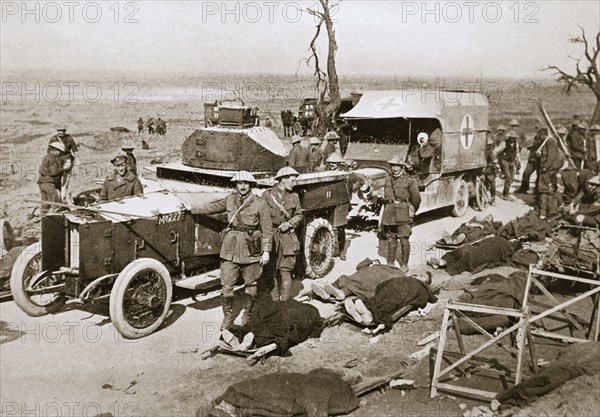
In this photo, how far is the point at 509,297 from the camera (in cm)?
824

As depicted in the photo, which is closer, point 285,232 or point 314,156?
point 285,232

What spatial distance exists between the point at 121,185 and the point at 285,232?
2.60m

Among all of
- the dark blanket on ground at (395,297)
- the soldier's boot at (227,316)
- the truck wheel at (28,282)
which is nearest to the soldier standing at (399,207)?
the dark blanket on ground at (395,297)

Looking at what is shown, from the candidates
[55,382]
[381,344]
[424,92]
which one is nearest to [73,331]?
[55,382]

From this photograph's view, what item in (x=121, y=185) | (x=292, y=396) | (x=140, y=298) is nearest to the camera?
(x=292, y=396)

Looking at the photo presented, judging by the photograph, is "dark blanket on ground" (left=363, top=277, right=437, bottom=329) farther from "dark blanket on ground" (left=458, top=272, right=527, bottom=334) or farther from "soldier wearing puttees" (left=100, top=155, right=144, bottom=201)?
"soldier wearing puttees" (left=100, top=155, right=144, bottom=201)

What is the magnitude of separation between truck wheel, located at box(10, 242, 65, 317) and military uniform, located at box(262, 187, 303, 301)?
9.39ft

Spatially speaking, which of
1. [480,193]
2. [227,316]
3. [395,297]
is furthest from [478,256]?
[480,193]

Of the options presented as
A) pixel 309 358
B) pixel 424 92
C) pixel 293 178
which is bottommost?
pixel 309 358

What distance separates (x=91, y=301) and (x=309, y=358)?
2.70 m

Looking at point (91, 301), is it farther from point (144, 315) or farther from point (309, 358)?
point (309, 358)

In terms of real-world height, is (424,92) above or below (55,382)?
above

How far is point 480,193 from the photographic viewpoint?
16.7 metres

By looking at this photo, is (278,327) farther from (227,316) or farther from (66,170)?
(66,170)
